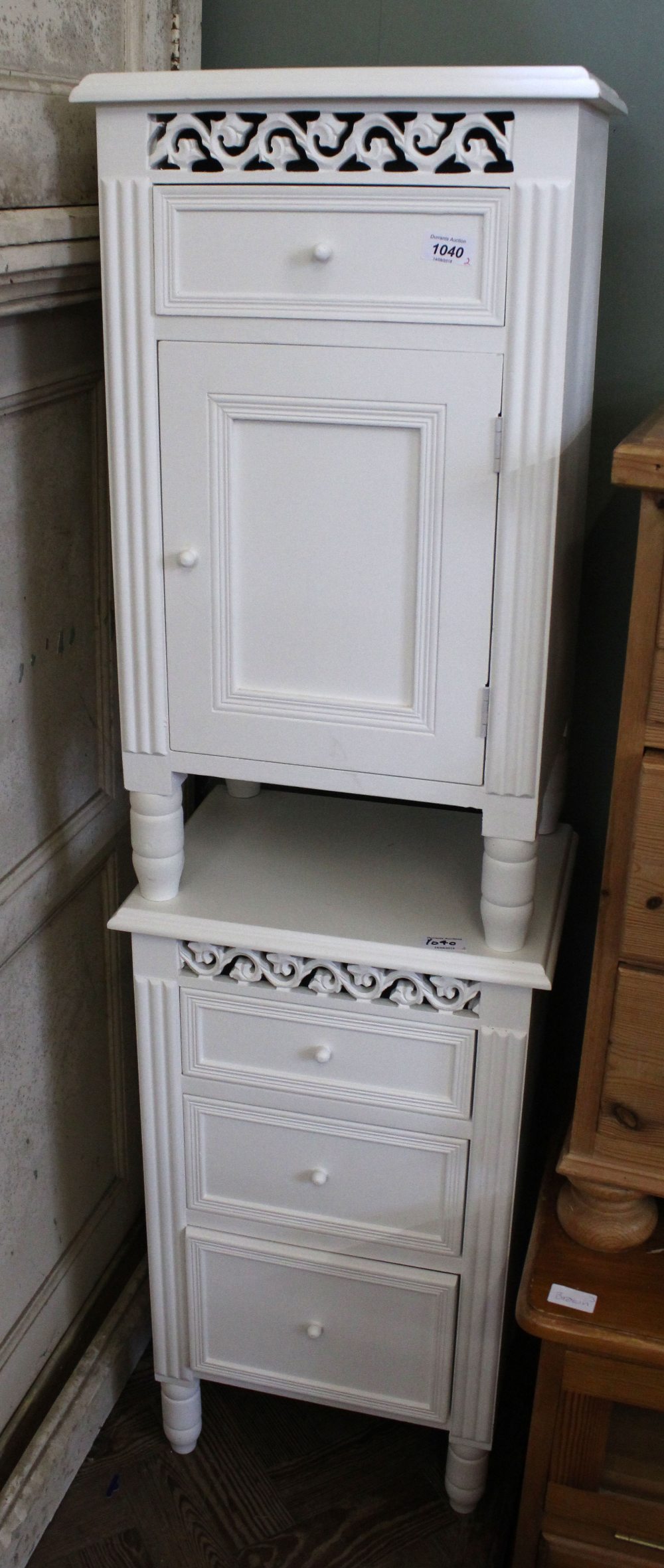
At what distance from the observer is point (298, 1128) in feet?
5.01

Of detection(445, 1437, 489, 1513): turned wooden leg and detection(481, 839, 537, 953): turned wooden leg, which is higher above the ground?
detection(481, 839, 537, 953): turned wooden leg

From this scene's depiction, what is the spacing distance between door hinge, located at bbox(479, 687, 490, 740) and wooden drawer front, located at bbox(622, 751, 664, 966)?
175mm

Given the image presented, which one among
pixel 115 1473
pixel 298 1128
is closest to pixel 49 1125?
pixel 298 1128

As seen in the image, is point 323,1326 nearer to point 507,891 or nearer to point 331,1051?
point 331,1051

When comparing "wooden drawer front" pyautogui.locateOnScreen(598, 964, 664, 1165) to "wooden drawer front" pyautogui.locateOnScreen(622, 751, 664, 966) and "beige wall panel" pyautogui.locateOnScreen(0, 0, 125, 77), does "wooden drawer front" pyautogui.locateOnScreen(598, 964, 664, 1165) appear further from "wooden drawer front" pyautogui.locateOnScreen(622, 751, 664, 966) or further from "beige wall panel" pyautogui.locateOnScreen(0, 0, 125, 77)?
"beige wall panel" pyautogui.locateOnScreen(0, 0, 125, 77)

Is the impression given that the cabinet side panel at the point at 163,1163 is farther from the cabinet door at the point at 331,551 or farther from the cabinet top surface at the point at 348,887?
the cabinet door at the point at 331,551

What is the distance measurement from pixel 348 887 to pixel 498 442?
0.56m

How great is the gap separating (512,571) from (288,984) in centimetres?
53

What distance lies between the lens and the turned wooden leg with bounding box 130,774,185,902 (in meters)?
1.45

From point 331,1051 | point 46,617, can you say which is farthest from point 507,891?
point 46,617

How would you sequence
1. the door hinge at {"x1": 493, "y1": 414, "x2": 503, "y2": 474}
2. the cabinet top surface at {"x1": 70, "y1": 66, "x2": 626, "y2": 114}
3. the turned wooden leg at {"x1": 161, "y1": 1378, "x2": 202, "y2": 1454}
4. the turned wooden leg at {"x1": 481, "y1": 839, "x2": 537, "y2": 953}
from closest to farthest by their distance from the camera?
the cabinet top surface at {"x1": 70, "y1": 66, "x2": 626, "y2": 114}, the door hinge at {"x1": 493, "y1": 414, "x2": 503, "y2": 474}, the turned wooden leg at {"x1": 481, "y1": 839, "x2": 537, "y2": 953}, the turned wooden leg at {"x1": 161, "y1": 1378, "x2": 202, "y2": 1454}

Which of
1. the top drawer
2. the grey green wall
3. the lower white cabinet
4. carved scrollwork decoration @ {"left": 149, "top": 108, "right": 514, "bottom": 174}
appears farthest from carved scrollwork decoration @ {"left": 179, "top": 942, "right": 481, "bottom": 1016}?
carved scrollwork decoration @ {"left": 149, "top": 108, "right": 514, "bottom": 174}

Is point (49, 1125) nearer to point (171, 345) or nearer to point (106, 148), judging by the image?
point (171, 345)

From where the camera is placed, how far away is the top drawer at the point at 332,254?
1162 mm
